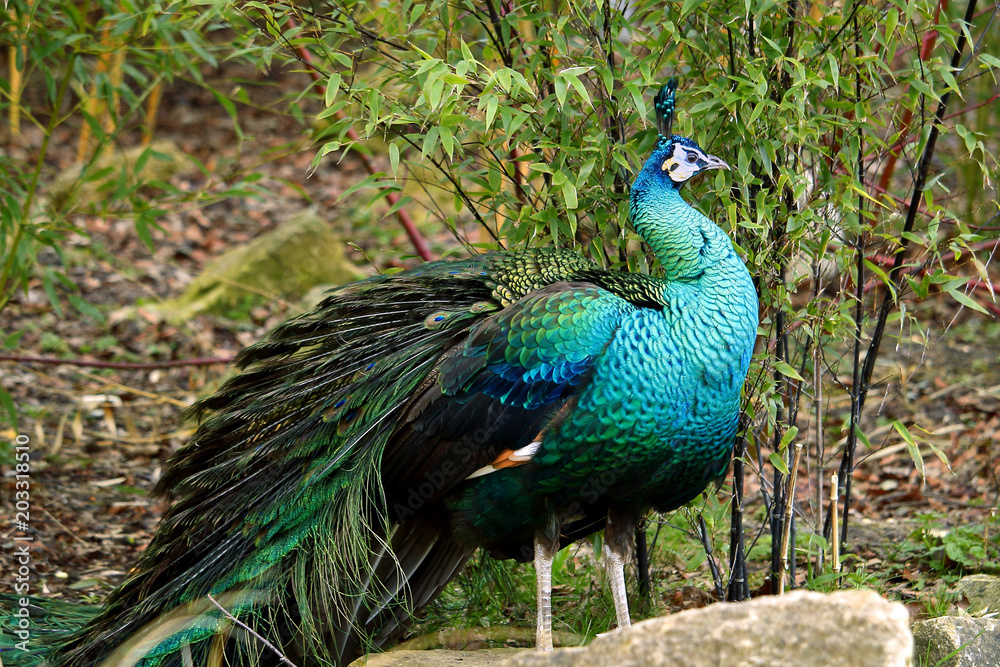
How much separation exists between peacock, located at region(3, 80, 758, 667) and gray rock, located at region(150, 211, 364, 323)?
157 inches

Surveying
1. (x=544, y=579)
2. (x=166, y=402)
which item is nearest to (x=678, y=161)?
(x=544, y=579)

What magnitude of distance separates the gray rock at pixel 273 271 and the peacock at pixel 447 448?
157 inches

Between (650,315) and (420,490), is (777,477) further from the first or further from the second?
(420,490)

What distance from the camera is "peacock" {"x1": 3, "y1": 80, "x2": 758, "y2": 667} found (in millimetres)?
2785

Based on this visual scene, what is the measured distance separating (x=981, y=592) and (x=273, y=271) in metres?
5.31

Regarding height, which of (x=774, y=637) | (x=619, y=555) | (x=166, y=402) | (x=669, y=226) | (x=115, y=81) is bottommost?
(x=166, y=402)

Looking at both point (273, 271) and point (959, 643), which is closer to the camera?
point (959, 643)

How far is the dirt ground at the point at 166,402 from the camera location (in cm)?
451

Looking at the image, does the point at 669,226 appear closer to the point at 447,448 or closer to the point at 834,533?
the point at 447,448

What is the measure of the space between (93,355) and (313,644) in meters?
4.22

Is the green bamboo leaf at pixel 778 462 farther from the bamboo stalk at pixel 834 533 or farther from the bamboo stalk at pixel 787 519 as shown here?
the bamboo stalk at pixel 834 533

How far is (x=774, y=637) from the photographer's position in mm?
1837

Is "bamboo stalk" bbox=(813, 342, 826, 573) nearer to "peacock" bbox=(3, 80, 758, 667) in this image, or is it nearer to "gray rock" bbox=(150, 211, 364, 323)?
"peacock" bbox=(3, 80, 758, 667)

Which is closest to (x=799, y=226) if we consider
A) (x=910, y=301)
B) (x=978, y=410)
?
(x=978, y=410)
